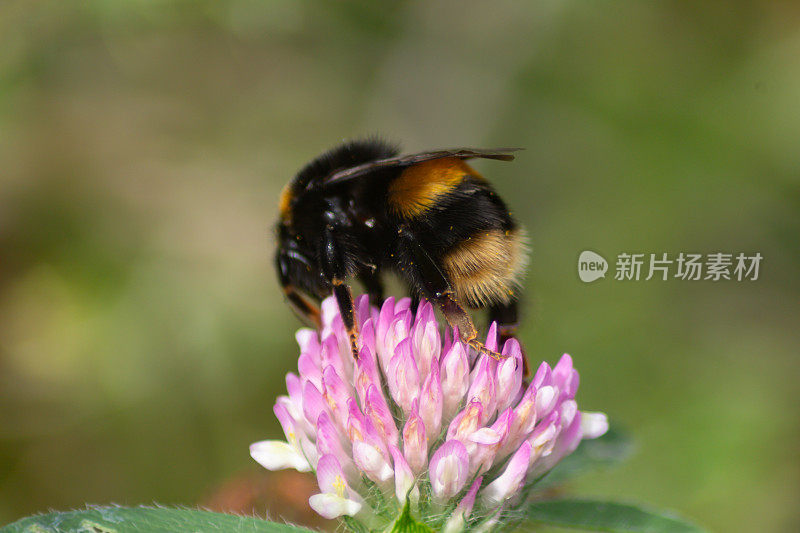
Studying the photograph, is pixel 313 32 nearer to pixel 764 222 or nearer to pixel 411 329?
pixel 764 222

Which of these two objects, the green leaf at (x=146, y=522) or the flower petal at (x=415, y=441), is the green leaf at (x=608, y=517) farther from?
the green leaf at (x=146, y=522)

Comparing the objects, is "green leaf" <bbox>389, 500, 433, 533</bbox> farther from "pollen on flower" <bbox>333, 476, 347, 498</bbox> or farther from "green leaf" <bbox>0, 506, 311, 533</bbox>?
"green leaf" <bbox>0, 506, 311, 533</bbox>

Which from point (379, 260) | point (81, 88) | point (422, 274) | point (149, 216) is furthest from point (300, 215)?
point (81, 88)

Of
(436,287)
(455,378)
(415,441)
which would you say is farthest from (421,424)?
(436,287)

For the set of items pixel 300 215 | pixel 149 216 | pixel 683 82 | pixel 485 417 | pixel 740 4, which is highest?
pixel 740 4

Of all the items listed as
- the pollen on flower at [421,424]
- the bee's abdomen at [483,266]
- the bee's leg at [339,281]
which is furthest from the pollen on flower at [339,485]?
the bee's abdomen at [483,266]

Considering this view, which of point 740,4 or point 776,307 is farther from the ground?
point 740,4
